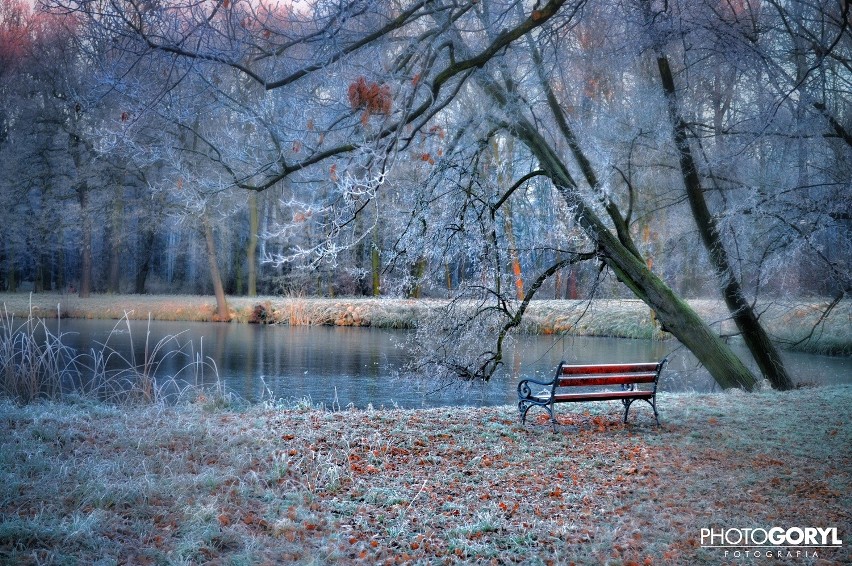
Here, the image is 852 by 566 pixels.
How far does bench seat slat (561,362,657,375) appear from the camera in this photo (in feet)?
23.1

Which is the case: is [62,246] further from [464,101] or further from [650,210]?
[650,210]

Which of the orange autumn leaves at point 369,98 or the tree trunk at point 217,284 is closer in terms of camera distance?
the orange autumn leaves at point 369,98

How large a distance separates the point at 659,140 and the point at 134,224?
A: 77.1 ft

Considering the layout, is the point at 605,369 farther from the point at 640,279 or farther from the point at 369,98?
the point at 369,98

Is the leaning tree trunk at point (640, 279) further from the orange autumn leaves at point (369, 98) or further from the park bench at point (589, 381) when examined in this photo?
the orange autumn leaves at point (369, 98)

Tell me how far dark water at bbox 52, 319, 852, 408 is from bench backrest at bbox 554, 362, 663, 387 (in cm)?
192

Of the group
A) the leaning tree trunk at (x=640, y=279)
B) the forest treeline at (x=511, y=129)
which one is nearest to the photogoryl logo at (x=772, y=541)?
the forest treeline at (x=511, y=129)

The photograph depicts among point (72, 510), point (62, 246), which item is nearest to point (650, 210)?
point (72, 510)

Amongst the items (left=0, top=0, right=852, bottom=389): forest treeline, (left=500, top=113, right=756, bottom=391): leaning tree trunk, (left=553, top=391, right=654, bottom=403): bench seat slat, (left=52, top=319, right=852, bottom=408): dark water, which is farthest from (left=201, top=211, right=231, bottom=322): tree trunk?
(left=553, top=391, right=654, bottom=403): bench seat slat

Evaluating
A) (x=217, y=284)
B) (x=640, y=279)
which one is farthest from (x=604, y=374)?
(x=217, y=284)

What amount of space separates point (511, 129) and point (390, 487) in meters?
5.60

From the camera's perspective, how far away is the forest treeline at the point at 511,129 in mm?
5938

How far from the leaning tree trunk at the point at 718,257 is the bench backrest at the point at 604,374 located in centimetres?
327

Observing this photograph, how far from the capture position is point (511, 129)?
920 cm
